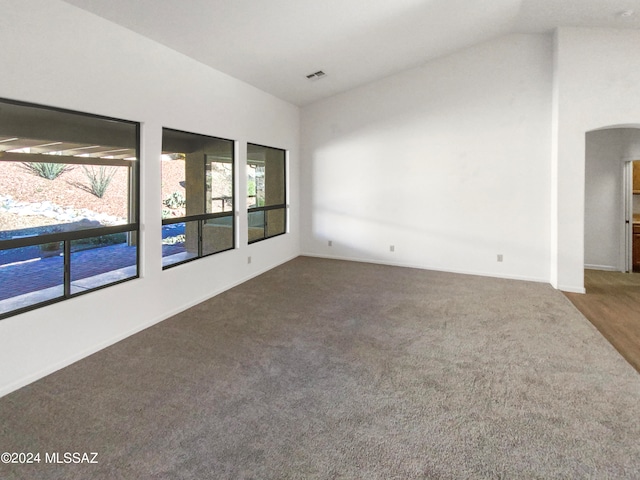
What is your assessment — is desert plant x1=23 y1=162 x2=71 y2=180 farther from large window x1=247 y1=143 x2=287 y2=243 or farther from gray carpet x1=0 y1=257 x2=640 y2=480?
large window x1=247 y1=143 x2=287 y2=243

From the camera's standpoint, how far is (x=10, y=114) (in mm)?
2627

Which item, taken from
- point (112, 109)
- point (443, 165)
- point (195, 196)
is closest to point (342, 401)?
point (112, 109)

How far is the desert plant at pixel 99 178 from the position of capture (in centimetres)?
332

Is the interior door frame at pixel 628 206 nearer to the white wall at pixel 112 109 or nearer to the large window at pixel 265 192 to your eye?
the large window at pixel 265 192

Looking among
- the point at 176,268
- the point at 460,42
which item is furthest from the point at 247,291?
the point at 460,42

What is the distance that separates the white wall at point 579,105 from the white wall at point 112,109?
4.44 m

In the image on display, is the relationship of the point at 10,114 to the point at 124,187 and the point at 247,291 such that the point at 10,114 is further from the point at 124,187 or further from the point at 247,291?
the point at 247,291

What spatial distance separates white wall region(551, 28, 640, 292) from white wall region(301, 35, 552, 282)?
474mm

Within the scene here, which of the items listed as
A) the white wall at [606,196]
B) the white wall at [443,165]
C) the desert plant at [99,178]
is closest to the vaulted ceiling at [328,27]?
the white wall at [443,165]

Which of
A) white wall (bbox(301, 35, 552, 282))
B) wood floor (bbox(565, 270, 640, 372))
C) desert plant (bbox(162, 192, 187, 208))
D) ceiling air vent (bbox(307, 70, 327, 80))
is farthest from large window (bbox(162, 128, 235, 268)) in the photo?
wood floor (bbox(565, 270, 640, 372))

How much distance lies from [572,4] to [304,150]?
14.9 ft

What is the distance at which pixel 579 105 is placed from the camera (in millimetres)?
4762

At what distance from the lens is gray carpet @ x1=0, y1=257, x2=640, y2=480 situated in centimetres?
186

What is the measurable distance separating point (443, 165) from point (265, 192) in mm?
3104
